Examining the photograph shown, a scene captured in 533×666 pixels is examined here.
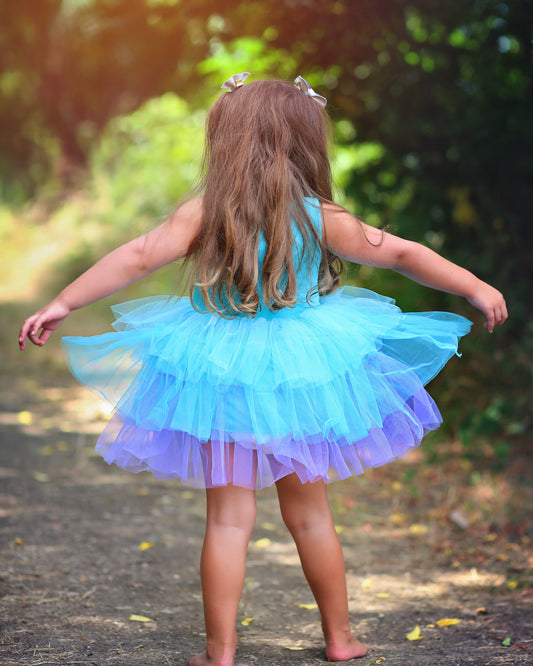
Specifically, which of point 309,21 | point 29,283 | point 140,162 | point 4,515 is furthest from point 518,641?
point 140,162

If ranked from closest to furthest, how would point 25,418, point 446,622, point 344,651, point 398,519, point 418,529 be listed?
point 344,651 → point 446,622 → point 418,529 → point 398,519 → point 25,418

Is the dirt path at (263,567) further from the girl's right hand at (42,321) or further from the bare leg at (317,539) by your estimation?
the girl's right hand at (42,321)

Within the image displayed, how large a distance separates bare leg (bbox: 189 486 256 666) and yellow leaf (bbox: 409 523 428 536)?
1.56m

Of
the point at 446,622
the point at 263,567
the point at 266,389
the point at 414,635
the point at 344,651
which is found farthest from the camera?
the point at 263,567

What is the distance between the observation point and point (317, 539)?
2.11 meters

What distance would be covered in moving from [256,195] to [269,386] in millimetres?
527

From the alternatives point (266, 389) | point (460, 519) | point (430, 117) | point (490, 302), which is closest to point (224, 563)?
point (266, 389)

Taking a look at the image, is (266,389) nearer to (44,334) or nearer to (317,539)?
(317,539)

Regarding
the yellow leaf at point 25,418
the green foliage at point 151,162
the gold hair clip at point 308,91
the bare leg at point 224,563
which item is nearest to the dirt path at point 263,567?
the bare leg at point 224,563

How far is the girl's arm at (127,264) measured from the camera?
6.79 feet

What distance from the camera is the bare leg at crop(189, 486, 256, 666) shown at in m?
2.01

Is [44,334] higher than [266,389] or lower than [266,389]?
higher

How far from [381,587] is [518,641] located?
0.63 metres

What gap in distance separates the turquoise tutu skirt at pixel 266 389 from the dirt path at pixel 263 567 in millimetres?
615
